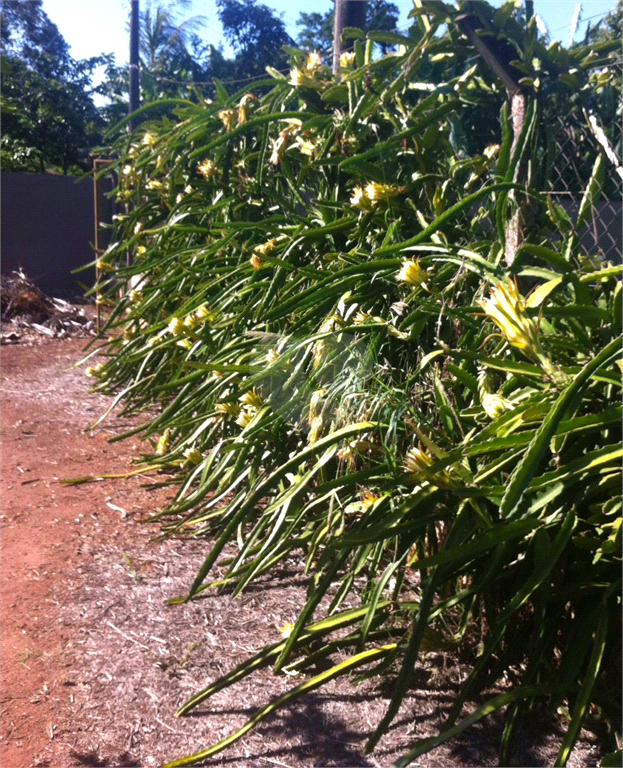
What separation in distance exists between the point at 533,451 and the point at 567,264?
23.8 inches

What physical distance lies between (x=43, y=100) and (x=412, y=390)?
659 inches

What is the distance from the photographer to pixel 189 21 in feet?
43.3

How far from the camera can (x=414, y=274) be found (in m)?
2.42

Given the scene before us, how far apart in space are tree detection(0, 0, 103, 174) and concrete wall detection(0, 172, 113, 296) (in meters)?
2.19

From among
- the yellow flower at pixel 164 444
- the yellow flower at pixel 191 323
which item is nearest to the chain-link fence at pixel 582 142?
the yellow flower at pixel 191 323

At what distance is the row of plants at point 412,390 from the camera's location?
1.90 m

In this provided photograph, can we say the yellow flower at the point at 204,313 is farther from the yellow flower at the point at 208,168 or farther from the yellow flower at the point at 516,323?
the yellow flower at the point at 516,323

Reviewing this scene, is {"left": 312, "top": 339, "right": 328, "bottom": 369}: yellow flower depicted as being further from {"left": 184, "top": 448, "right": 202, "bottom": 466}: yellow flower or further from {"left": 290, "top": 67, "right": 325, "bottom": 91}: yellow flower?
{"left": 290, "top": 67, "right": 325, "bottom": 91}: yellow flower

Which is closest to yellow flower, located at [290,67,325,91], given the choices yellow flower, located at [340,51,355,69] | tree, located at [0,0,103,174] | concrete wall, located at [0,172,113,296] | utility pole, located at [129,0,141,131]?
yellow flower, located at [340,51,355,69]

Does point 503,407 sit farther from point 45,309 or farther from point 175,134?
point 45,309

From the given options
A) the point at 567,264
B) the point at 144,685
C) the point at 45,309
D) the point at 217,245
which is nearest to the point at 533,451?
the point at 567,264

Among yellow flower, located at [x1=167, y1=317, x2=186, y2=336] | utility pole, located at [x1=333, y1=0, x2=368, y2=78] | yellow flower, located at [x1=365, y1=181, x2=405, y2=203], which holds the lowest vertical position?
yellow flower, located at [x1=167, y1=317, x2=186, y2=336]

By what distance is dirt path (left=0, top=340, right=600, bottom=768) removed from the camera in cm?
207

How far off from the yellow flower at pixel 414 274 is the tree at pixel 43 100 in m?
14.6
